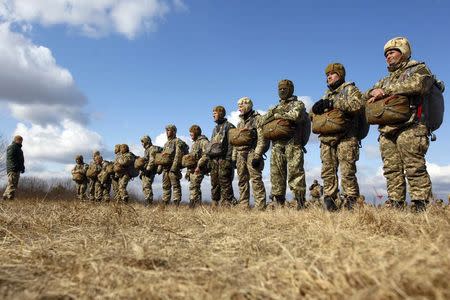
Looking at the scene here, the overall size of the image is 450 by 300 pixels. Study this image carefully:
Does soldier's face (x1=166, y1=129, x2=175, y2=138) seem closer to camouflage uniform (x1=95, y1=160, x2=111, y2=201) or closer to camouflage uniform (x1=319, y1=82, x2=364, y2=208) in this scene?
camouflage uniform (x1=95, y1=160, x2=111, y2=201)

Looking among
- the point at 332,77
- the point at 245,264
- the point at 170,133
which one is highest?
the point at 170,133

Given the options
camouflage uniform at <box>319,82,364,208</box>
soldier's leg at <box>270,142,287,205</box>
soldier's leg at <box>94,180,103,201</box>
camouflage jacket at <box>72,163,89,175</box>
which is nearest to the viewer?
camouflage uniform at <box>319,82,364,208</box>

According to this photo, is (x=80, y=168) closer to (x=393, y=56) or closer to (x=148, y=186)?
(x=148, y=186)

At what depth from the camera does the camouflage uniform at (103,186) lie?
61.0 ft

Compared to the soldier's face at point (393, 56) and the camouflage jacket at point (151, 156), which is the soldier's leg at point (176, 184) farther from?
the soldier's face at point (393, 56)

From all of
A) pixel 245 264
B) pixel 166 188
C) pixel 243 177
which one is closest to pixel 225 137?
pixel 243 177

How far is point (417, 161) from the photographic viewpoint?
474 centimetres

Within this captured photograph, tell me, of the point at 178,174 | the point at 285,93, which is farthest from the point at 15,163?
the point at 285,93

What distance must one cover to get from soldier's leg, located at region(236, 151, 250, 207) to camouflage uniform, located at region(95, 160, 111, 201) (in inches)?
449

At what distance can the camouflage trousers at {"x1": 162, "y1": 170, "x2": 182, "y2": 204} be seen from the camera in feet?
42.8

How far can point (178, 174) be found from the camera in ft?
43.0

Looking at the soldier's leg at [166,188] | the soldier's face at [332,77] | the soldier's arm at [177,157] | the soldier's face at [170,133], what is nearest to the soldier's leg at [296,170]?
the soldier's face at [332,77]

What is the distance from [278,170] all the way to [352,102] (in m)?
1.92

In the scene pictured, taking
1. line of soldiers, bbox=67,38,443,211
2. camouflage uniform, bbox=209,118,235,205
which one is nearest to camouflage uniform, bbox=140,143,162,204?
line of soldiers, bbox=67,38,443,211
